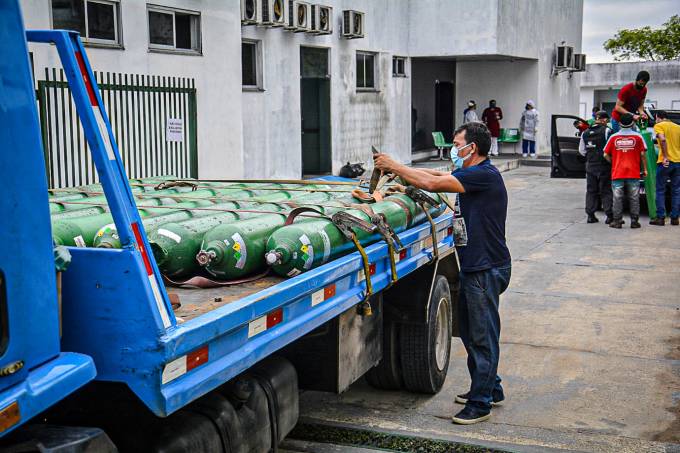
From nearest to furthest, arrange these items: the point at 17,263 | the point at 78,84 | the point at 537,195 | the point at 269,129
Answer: the point at 17,263 → the point at 78,84 → the point at 269,129 → the point at 537,195

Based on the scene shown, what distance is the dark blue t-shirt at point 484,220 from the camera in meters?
5.75

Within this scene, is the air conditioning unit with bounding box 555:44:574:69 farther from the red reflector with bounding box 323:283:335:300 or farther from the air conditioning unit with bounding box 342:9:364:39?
the red reflector with bounding box 323:283:335:300

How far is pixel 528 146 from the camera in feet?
96.9

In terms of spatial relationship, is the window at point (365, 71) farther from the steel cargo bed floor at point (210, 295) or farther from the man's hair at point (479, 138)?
the steel cargo bed floor at point (210, 295)

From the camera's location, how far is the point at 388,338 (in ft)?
20.3

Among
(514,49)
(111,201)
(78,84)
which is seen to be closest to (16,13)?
(78,84)

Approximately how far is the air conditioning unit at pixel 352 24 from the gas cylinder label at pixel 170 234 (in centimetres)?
1798

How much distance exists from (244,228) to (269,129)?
14593mm

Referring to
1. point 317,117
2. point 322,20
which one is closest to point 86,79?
point 322,20

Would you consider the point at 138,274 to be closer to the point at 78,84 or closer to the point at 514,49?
the point at 78,84

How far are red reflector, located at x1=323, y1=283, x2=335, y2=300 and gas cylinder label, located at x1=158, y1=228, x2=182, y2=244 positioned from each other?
29.6 inches

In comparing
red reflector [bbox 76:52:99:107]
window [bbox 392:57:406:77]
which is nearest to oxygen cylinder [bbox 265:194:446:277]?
red reflector [bbox 76:52:99:107]

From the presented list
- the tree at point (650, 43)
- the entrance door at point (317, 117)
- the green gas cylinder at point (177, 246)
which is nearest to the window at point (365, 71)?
the entrance door at point (317, 117)

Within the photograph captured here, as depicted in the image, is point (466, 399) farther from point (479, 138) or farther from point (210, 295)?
point (210, 295)
